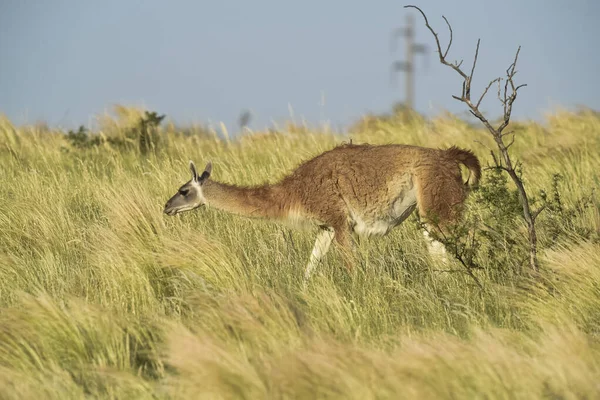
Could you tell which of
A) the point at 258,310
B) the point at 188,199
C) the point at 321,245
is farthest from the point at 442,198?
the point at 258,310

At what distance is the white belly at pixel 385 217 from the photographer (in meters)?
7.93

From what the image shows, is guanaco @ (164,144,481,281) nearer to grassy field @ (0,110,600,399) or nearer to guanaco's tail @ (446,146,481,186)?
guanaco's tail @ (446,146,481,186)

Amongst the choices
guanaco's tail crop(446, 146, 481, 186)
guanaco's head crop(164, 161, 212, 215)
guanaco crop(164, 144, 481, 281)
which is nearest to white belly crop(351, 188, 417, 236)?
guanaco crop(164, 144, 481, 281)

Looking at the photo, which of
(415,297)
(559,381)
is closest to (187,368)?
(559,381)

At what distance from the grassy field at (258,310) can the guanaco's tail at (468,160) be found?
0.66 meters

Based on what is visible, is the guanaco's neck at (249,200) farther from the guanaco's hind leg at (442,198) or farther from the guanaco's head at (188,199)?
the guanaco's hind leg at (442,198)

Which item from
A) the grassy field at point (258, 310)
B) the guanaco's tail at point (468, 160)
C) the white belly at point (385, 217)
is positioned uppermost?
the guanaco's tail at point (468, 160)

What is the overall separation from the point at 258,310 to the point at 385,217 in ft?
9.11

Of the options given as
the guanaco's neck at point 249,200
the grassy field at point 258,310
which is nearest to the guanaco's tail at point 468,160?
the grassy field at point 258,310

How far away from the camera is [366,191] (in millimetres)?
7922

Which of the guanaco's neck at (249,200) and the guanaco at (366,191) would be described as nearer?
the guanaco at (366,191)

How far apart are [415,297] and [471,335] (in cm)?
102

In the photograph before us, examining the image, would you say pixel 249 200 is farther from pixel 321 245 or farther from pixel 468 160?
pixel 468 160

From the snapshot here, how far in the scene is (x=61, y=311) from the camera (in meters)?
5.39
